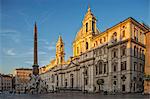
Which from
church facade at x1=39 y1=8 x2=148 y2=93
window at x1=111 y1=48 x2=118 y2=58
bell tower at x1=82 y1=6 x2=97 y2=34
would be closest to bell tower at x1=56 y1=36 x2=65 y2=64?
church facade at x1=39 y1=8 x2=148 y2=93

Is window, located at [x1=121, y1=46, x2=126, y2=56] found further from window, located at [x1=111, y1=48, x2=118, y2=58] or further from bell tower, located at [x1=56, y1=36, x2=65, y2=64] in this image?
bell tower, located at [x1=56, y1=36, x2=65, y2=64]

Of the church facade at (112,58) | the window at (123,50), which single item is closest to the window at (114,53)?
the church facade at (112,58)

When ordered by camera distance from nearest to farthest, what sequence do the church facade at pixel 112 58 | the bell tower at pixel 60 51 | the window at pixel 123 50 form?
the church facade at pixel 112 58 < the window at pixel 123 50 < the bell tower at pixel 60 51

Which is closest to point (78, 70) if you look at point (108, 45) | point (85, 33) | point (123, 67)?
point (85, 33)

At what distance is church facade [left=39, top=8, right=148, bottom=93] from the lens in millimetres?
42531

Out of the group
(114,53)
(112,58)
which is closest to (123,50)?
(114,53)

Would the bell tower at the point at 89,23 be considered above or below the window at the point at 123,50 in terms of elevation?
above

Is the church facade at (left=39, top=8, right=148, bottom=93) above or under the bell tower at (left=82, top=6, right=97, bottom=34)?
under

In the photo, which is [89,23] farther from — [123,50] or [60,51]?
[60,51]

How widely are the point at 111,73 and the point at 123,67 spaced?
3.85 metres

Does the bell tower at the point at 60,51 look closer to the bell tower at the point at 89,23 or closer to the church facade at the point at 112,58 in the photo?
the church facade at the point at 112,58

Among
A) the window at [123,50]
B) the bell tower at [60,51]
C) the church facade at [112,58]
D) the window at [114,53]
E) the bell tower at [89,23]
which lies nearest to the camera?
the church facade at [112,58]

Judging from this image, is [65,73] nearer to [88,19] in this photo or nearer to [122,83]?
[88,19]

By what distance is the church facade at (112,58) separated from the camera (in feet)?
140
